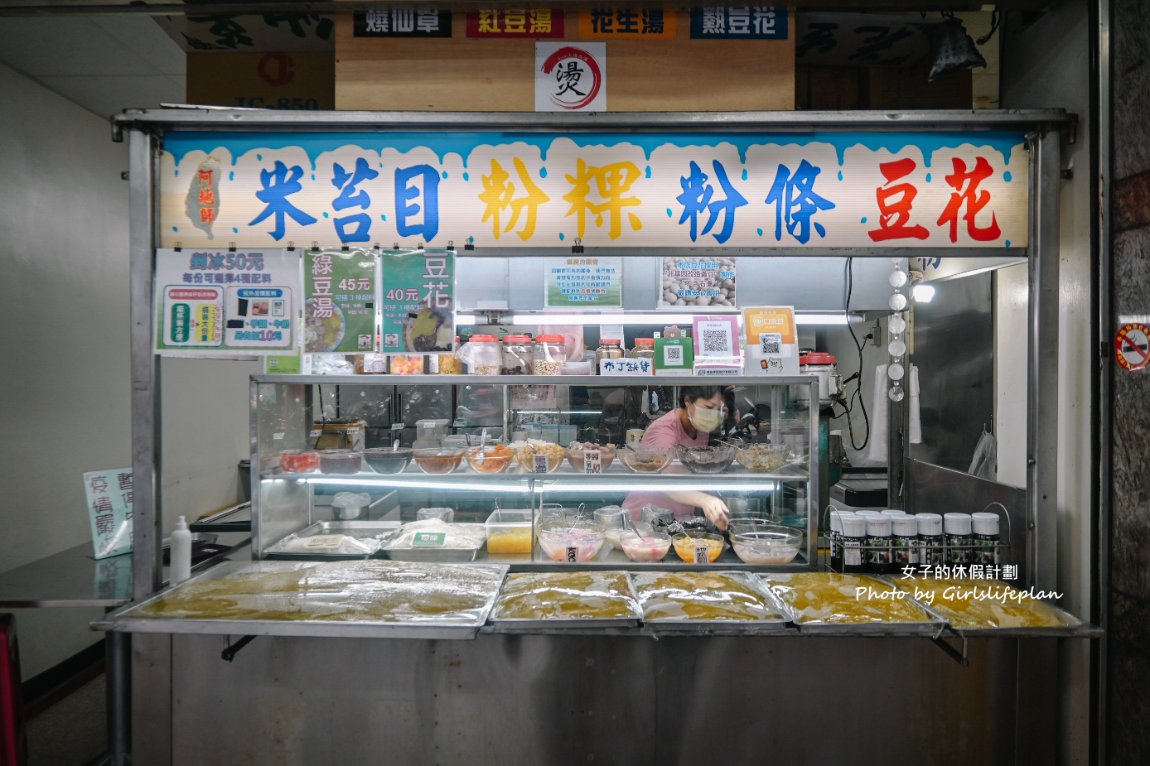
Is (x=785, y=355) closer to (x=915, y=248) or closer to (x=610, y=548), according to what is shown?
(x=915, y=248)

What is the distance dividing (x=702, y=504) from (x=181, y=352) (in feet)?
9.50

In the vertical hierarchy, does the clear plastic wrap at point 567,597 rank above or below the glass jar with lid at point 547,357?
below

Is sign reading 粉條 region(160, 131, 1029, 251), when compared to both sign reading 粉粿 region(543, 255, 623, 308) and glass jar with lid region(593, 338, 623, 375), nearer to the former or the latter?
sign reading 粉粿 region(543, 255, 623, 308)

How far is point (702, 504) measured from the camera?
3.75 m

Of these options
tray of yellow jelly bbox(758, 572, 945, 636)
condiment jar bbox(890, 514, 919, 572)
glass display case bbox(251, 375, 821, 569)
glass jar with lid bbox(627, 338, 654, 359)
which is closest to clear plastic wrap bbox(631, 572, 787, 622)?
tray of yellow jelly bbox(758, 572, 945, 636)

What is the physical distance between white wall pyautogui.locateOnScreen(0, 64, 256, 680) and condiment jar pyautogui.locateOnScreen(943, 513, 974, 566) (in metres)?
5.87

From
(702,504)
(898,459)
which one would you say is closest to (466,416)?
(702,504)

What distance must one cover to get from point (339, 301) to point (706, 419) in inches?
95.0

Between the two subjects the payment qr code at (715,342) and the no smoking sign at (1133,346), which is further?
the payment qr code at (715,342)

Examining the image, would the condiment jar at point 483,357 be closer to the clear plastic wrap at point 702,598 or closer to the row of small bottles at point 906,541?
the clear plastic wrap at point 702,598

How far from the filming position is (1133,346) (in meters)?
2.56

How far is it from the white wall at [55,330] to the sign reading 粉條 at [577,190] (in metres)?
2.56

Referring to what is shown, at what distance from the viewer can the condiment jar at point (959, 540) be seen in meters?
3.06

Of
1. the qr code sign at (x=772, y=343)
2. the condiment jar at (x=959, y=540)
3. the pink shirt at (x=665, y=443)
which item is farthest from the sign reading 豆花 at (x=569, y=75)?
the condiment jar at (x=959, y=540)
